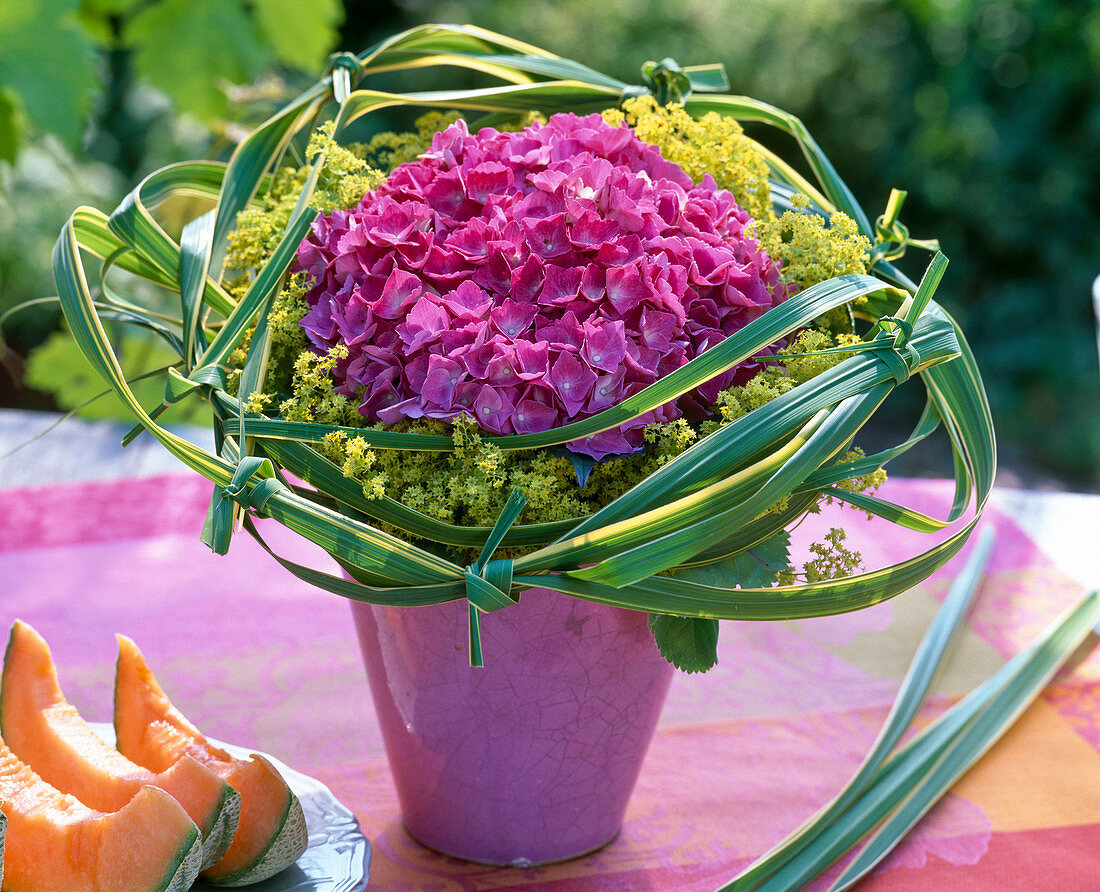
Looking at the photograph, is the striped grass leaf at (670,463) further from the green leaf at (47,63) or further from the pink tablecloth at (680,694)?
the green leaf at (47,63)

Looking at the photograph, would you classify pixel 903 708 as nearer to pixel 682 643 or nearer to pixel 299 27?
pixel 682 643

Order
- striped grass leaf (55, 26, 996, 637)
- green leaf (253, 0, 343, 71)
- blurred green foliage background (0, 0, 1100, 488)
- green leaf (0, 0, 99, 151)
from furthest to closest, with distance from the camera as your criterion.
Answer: blurred green foliage background (0, 0, 1100, 488) → green leaf (253, 0, 343, 71) → green leaf (0, 0, 99, 151) → striped grass leaf (55, 26, 996, 637)

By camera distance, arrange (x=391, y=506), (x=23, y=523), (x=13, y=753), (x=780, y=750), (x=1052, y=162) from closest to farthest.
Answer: (x=391, y=506), (x=13, y=753), (x=780, y=750), (x=23, y=523), (x=1052, y=162)

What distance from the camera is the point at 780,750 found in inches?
33.9

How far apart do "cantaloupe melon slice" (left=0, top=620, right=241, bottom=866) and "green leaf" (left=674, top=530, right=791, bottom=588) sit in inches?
11.5

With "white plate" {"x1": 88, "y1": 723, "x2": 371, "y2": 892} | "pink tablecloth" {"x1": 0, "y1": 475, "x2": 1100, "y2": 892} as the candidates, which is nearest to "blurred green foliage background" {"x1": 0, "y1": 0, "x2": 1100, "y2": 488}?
"pink tablecloth" {"x1": 0, "y1": 475, "x2": 1100, "y2": 892}

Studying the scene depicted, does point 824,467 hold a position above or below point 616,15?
below

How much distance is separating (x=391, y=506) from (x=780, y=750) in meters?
0.47

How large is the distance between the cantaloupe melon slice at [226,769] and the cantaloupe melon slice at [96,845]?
1.5 inches

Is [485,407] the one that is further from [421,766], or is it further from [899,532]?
[899,532]

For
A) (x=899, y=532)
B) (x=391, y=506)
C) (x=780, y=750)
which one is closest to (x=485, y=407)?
(x=391, y=506)

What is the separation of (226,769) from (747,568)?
344 millimetres

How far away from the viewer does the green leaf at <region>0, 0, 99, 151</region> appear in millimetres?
1366

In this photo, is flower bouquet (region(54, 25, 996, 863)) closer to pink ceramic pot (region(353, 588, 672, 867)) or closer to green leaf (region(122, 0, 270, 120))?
pink ceramic pot (region(353, 588, 672, 867))
